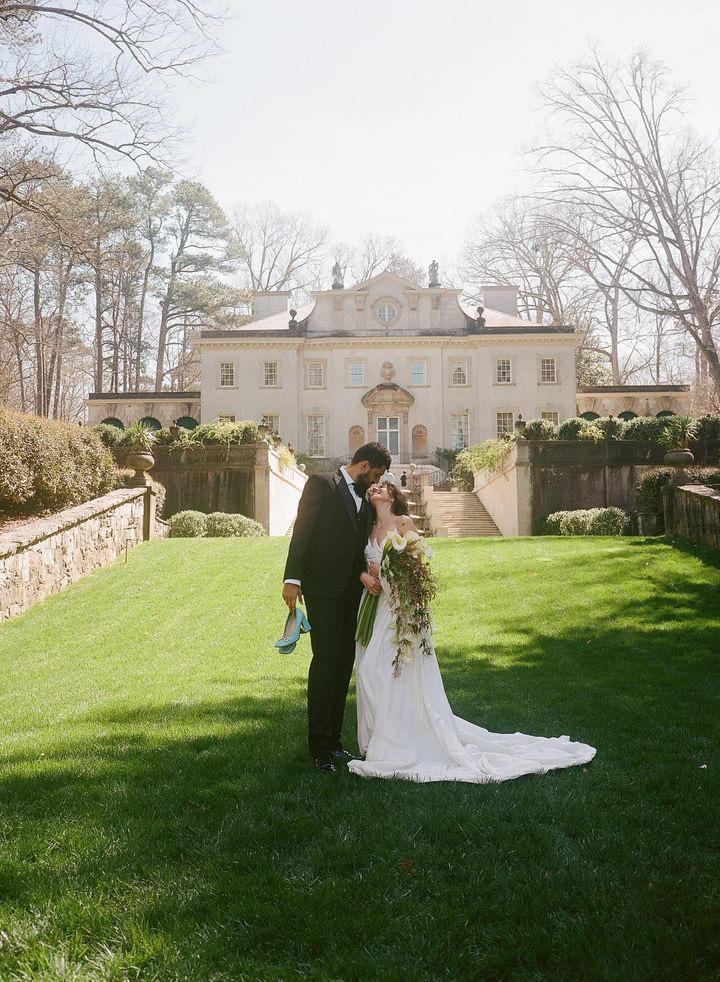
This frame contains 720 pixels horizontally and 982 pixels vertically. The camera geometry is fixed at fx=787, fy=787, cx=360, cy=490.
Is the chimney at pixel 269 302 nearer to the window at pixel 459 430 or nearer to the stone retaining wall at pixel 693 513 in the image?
the window at pixel 459 430

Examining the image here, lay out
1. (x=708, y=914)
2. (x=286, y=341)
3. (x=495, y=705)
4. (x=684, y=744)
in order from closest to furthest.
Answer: (x=708, y=914)
(x=684, y=744)
(x=495, y=705)
(x=286, y=341)

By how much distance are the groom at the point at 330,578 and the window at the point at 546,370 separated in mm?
35528

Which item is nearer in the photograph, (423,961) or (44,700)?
(423,961)

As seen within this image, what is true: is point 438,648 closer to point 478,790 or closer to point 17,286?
point 478,790

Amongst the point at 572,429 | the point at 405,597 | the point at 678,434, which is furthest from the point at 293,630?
the point at 572,429

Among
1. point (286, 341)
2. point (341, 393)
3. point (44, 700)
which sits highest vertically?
point (286, 341)

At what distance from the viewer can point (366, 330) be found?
40.0 metres

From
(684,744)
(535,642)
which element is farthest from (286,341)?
(684,744)

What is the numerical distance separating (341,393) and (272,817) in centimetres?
3646

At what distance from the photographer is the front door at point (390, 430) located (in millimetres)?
39406

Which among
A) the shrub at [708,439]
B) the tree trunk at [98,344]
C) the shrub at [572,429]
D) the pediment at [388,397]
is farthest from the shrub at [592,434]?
the tree trunk at [98,344]

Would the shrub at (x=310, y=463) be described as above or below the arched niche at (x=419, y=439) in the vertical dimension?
below

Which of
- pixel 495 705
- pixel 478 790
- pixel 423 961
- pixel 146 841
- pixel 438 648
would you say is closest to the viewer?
pixel 423 961

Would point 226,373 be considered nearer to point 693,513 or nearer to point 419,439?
point 419,439
